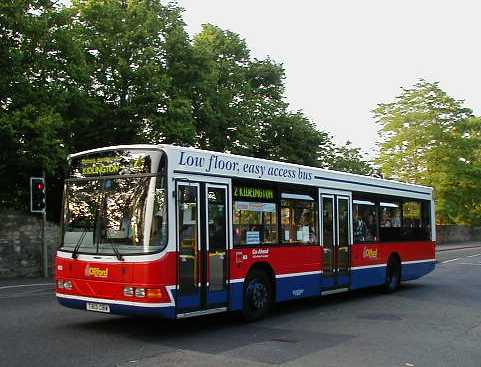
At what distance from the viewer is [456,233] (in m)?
64.3

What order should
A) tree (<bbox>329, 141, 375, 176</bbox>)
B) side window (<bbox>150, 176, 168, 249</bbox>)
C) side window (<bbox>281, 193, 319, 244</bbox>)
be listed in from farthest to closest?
tree (<bbox>329, 141, 375, 176</bbox>), side window (<bbox>281, 193, 319, 244</bbox>), side window (<bbox>150, 176, 168, 249</bbox>)

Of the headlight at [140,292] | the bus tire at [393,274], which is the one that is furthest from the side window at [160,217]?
the bus tire at [393,274]

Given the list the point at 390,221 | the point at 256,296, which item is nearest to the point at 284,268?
the point at 256,296

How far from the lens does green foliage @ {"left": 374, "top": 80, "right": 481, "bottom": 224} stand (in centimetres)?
5822

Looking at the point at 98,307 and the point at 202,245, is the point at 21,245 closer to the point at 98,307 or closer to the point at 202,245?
the point at 98,307

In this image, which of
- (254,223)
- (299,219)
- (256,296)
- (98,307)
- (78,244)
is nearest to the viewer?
(98,307)

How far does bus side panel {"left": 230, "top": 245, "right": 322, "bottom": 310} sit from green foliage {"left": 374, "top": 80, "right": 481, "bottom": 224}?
47.6 metres

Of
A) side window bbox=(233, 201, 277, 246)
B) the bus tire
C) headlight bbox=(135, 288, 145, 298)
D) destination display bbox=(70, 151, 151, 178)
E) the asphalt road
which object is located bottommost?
the asphalt road

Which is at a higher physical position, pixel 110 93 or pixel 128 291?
pixel 110 93

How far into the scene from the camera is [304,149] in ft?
138

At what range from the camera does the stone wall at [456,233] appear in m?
59.8

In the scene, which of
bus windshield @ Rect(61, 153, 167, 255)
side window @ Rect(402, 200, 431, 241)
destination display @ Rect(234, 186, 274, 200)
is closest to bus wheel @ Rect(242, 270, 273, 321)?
destination display @ Rect(234, 186, 274, 200)

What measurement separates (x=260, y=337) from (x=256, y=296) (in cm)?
159

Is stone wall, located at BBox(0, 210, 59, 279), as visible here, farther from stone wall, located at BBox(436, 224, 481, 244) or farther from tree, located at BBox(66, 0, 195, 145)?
stone wall, located at BBox(436, 224, 481, 244)
